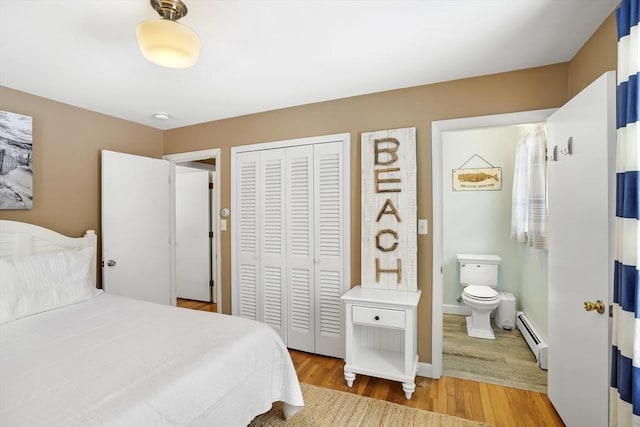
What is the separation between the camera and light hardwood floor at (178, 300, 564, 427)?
200cm

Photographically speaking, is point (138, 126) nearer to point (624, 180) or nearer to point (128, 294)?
point (128, 294)

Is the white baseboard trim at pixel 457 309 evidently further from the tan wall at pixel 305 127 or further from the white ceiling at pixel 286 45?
the white ceiling at pixel 286 45

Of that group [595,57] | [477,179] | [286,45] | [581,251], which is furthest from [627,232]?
[477,179]

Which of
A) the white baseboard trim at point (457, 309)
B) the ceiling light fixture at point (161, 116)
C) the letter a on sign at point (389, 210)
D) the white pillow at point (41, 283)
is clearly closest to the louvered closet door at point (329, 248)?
the letter a on sign at point (389, 210)

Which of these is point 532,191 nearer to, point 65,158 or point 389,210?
point 389,210

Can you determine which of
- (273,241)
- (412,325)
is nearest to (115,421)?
(412,325)

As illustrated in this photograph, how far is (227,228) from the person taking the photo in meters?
3.35

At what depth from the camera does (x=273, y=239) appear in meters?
3.10

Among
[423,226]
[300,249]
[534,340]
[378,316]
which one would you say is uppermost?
[423,226]

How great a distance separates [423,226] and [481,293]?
1429 mm

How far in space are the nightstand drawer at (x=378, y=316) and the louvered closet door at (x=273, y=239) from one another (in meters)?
0.96

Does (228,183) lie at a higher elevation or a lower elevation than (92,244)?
higher

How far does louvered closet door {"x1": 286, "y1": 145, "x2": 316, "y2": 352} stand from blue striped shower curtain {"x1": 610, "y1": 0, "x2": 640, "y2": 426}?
2.11 meters

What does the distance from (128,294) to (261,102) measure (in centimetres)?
239
